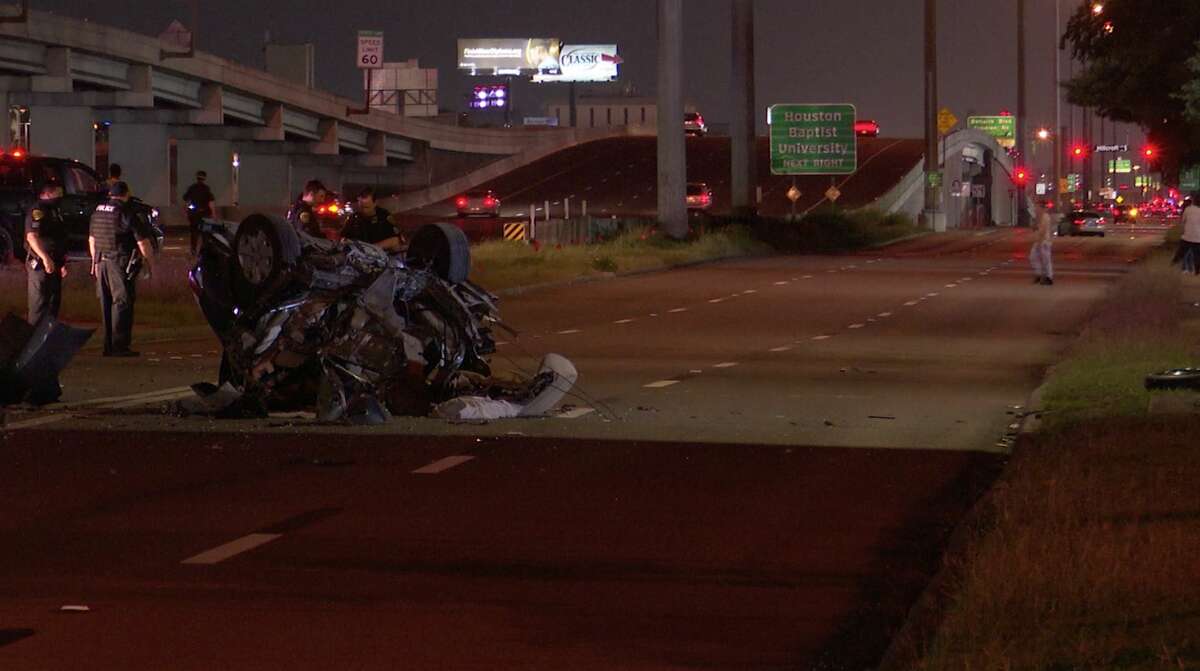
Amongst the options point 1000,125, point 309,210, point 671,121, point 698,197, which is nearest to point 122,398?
point 309,210

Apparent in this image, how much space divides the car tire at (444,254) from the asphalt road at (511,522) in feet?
5.53

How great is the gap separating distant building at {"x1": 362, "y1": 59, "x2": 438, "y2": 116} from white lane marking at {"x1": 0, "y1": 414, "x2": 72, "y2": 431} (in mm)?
137002

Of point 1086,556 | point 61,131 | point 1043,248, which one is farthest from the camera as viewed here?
point 61,131

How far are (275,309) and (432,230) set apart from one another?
214cm

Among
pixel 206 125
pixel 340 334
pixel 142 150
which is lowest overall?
pixel 340 334

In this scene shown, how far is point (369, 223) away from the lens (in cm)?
1992

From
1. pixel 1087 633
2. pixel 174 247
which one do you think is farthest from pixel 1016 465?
pixel 174 247

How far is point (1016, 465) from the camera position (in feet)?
42.5

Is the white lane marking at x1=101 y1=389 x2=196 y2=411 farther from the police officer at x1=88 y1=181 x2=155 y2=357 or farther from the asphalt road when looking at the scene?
the police officer at x1=88 y1=181 x2=155 y2=357

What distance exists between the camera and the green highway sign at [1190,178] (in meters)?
53.6

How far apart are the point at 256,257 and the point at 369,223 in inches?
137

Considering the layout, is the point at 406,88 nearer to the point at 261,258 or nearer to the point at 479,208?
the point at 479,208

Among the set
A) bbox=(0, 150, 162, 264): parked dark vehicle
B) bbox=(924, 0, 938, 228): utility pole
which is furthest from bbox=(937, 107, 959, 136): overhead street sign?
bbox=(0, 150, 162, 264): parked dark vehicle

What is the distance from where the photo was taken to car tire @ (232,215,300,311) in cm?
1622
